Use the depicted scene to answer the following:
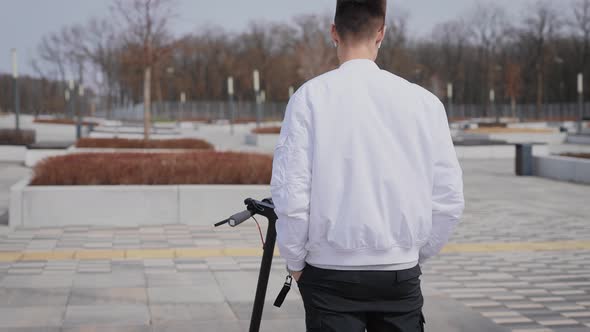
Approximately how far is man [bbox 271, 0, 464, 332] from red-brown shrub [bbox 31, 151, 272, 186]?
8.56 m

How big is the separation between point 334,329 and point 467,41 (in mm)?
100677

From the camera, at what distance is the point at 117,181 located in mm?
10789

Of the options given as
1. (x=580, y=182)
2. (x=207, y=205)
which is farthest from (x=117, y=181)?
(x=580, y=182)

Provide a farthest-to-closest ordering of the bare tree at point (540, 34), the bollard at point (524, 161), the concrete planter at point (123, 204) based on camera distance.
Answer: the bare tree at point (540, 34)
the bollard at point (524, 161)
the concrete planter at point (123, 204)

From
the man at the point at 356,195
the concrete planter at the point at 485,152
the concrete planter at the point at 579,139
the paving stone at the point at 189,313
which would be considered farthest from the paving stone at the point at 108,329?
the concrete planter at the point at 579,139

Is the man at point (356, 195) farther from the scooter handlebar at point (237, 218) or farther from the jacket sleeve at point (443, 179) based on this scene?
the scooter handlebar at point (237, 218)

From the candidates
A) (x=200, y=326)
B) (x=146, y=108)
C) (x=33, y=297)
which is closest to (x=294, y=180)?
(x=200, y=326)

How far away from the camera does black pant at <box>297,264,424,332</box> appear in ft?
7.97

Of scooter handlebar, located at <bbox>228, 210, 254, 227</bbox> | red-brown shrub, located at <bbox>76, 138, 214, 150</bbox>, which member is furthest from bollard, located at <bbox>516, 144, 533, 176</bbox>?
scooter handlebar, located at <bbox>228, 210, 254, 227</bbox>

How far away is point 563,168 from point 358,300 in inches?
637

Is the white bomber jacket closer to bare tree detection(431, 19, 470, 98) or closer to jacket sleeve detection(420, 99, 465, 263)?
jacket sleeve detection(420, 99, 465, 263)

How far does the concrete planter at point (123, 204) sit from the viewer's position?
32.3 ft

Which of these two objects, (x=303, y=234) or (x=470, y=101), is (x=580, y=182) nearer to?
(x=303, y=234)

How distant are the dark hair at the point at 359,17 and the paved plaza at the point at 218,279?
2955 mm
